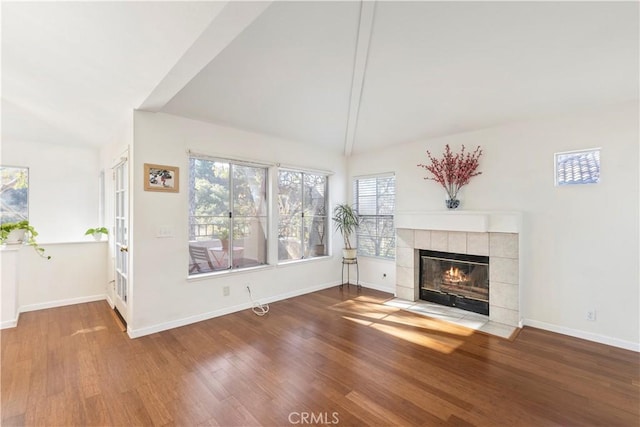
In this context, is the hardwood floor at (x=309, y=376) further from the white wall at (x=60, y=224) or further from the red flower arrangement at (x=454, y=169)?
the red flower arrangement at (x=454, y=169)

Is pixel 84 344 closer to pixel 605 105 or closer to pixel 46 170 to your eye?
pixel 46 170

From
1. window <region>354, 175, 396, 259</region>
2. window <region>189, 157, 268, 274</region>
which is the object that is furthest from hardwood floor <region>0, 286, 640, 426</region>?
window <region>354, 175, 396, 259</region>

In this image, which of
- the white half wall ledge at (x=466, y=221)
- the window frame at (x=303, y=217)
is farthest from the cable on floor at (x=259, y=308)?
the white half wall ledge at (x=466, y=221)

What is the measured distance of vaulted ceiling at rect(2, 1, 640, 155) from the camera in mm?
1914

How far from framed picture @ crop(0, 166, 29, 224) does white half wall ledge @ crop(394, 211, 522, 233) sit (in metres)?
5.96

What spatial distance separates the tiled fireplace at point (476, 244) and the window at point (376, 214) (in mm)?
533

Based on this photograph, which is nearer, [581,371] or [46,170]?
[581,371]

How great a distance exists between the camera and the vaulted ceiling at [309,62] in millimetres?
1914

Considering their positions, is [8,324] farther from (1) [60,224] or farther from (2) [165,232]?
(2) [165,232]

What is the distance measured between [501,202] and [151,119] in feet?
14.5

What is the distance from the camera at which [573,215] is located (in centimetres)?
326

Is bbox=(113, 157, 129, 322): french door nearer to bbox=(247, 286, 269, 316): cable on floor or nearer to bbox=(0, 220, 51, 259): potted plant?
bbox=(0, 220, 51, 259): potted plant

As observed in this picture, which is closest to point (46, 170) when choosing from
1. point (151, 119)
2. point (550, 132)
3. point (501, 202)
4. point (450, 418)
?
point (151, 119)

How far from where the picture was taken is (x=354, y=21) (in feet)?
8.98
